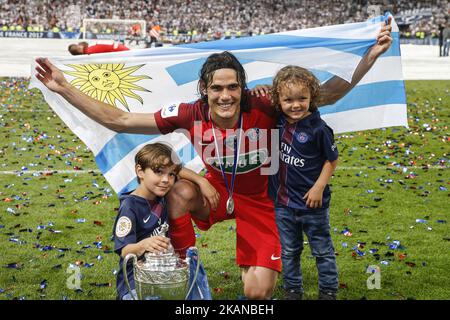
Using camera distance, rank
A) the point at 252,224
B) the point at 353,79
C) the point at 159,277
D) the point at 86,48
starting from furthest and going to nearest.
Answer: the point at 86,48 → the point at 353,79 → the point at 252,224 → the point at 159,277

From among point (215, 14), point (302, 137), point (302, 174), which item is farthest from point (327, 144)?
point (215, 14)

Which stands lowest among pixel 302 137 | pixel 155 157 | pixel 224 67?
pixel 155 157

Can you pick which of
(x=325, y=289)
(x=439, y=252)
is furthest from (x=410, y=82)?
(x=325, y=289)

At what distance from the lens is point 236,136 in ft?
13.4

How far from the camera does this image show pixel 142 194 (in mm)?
3832

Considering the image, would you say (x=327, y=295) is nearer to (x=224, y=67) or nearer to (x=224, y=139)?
(x=224, y=139)

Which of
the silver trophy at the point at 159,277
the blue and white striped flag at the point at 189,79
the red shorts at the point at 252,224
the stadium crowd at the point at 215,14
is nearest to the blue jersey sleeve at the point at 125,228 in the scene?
the silver trophy at the point at 159,277

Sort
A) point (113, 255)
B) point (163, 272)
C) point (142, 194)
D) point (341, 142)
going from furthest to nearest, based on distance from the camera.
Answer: point (341, 142) → point (113, 255) → point (142, 194) → point (163, 272)

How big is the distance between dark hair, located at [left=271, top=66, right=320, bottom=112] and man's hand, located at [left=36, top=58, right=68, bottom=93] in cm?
143

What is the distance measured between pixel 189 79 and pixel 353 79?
4.14 feet

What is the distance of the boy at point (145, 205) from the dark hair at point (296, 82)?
80 cm

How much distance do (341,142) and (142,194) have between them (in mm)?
7587

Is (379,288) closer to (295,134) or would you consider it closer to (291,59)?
(295,134)

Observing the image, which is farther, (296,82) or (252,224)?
(252,224)
